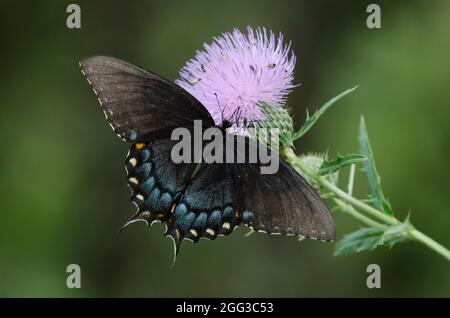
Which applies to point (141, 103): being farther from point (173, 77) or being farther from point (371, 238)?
point (173, 77)

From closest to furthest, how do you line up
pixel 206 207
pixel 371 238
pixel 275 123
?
1. pixel 206 207
2. pixel 275 123
3. pixel 371 238

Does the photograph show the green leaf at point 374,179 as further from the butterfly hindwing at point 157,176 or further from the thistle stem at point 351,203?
the butterfly hindwing at point 157,176

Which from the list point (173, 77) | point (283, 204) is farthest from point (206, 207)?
point (173, 77)

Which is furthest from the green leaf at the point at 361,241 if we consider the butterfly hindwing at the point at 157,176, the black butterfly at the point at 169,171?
the butterfly hindwing at the point at 157,176

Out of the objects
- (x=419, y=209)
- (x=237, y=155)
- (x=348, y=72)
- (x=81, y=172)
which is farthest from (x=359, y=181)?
(x=237, y=155)

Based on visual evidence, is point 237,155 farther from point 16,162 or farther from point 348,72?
point 16,162

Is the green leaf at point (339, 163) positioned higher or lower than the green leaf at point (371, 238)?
higher
